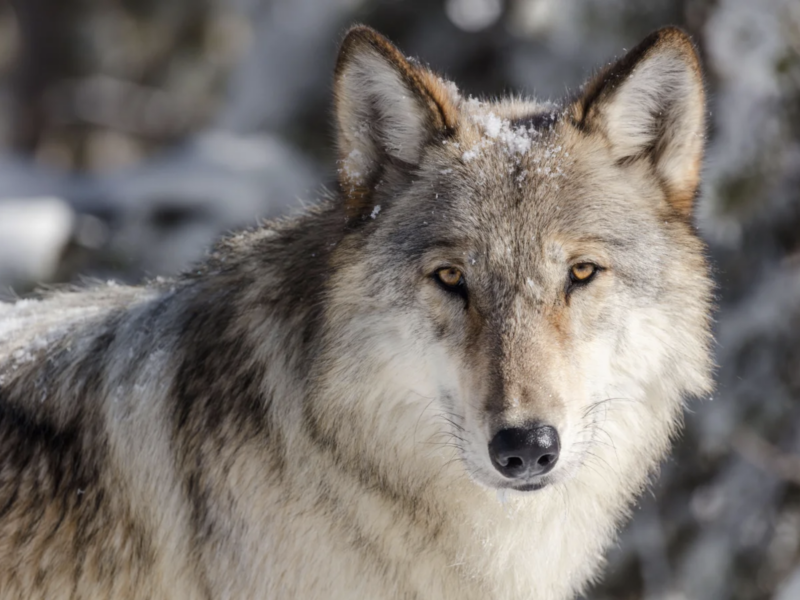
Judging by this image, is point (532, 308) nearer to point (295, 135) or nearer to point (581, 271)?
point (581, 271)

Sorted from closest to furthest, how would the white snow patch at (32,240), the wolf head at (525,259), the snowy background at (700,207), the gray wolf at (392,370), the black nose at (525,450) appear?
the black nose at (525,450) → the wolf head at (525,259) → the gray wolf at (392,370) → the snowy background at (700,207) → the white snow patch at (32,240)

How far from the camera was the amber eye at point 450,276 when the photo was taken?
2.73m

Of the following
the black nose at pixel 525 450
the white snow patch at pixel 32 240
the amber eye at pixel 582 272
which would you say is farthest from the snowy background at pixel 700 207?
the black nose at pixel 525 450

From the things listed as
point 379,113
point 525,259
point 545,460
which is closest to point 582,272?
point 525,259

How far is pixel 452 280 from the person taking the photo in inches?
108

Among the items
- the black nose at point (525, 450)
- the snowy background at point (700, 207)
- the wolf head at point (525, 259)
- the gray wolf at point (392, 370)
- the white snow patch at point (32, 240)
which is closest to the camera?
the black nose at point (525, 450)

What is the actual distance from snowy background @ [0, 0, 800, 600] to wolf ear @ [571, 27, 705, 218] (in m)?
0.76

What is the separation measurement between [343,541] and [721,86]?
423cm

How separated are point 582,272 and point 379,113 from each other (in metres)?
0.81

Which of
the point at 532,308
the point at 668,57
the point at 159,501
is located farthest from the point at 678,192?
the point at 159,501

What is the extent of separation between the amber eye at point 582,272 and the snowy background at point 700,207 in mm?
1064

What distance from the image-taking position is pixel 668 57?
112 inches

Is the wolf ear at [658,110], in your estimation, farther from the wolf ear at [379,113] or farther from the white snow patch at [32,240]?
the white snow patch at [32,240]

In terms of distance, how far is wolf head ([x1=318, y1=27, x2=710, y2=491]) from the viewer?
104 inches
